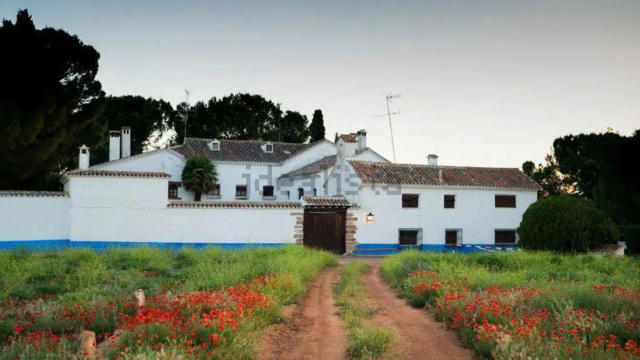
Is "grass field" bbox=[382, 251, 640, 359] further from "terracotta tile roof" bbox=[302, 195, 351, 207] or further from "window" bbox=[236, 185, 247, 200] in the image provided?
"window" bbox=[236, 185, 247, 200]

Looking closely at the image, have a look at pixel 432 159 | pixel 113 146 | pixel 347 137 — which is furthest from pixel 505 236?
pixel 113 146

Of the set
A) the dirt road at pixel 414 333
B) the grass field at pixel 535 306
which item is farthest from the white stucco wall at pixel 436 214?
the dirt road at pixel 414 333

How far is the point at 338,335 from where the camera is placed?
7879mm

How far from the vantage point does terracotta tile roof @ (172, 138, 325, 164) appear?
3547 centimetres

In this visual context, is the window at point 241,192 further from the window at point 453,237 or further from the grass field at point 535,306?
the grass field at point 535,306

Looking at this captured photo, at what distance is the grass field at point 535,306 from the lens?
19.4ft

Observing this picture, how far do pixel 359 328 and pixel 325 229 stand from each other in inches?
642

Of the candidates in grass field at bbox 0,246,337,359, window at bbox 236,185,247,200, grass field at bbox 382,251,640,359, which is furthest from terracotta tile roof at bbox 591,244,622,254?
window at bbox 236,185,247,200

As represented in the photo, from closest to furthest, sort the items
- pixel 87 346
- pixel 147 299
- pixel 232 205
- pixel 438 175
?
pixel 87 346 → pixel 147 299 → pixel 232 205 → pixel 438 175

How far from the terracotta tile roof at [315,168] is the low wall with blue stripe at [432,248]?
20.7ft

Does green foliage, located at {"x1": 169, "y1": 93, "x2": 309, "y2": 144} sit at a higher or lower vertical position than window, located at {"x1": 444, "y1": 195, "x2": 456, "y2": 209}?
higher

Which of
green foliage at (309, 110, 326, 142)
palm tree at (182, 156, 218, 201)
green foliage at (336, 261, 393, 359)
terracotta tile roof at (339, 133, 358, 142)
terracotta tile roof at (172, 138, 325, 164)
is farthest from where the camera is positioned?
green foliage at (309, 110, 326, 142)

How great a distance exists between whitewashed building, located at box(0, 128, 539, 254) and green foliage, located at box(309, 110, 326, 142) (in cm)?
1798

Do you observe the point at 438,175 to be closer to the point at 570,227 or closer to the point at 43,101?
the point at 570,227
